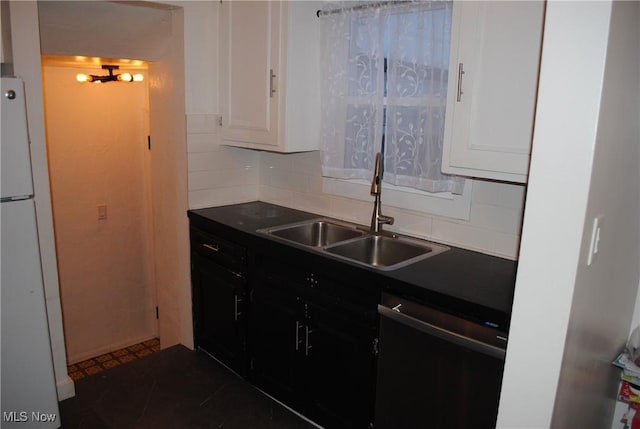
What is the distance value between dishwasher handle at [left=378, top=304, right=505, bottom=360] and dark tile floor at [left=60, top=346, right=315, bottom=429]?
0.87m

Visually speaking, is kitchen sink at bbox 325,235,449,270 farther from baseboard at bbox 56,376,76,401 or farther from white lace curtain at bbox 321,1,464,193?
baseboard at bbox 56,376,76,401

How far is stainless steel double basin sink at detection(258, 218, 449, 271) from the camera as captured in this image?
2333 mm

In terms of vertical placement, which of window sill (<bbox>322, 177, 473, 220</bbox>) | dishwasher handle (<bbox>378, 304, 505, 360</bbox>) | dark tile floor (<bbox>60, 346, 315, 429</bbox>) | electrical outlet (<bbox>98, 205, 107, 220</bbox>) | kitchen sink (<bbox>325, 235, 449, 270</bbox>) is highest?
window sill (<bbox>322, 177, 473, 220</bbox>)

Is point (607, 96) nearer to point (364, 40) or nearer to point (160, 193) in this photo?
point (364, 40)

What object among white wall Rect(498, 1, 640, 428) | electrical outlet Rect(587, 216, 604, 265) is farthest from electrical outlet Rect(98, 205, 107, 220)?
electrical outlet Rect(587, 216, 604, 265)

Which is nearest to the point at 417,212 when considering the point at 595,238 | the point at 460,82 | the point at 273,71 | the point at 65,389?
the point at 460,82

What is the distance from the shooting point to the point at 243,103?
9.07 feet

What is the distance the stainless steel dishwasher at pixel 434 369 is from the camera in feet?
5.36

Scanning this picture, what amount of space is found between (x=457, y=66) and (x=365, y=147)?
0.72 m

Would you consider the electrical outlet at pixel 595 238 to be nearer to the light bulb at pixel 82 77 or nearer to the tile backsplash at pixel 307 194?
the tile backsplash at pixel 307 194

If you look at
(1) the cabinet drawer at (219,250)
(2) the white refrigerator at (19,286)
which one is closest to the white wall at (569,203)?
(1) the cabinet drawer at (219,250)

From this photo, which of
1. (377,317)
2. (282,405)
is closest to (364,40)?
(377,317)

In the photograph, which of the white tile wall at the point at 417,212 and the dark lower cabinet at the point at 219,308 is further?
the dark lower cabinet at the point at 219,308

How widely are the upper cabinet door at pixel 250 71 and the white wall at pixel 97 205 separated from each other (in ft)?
4.63
